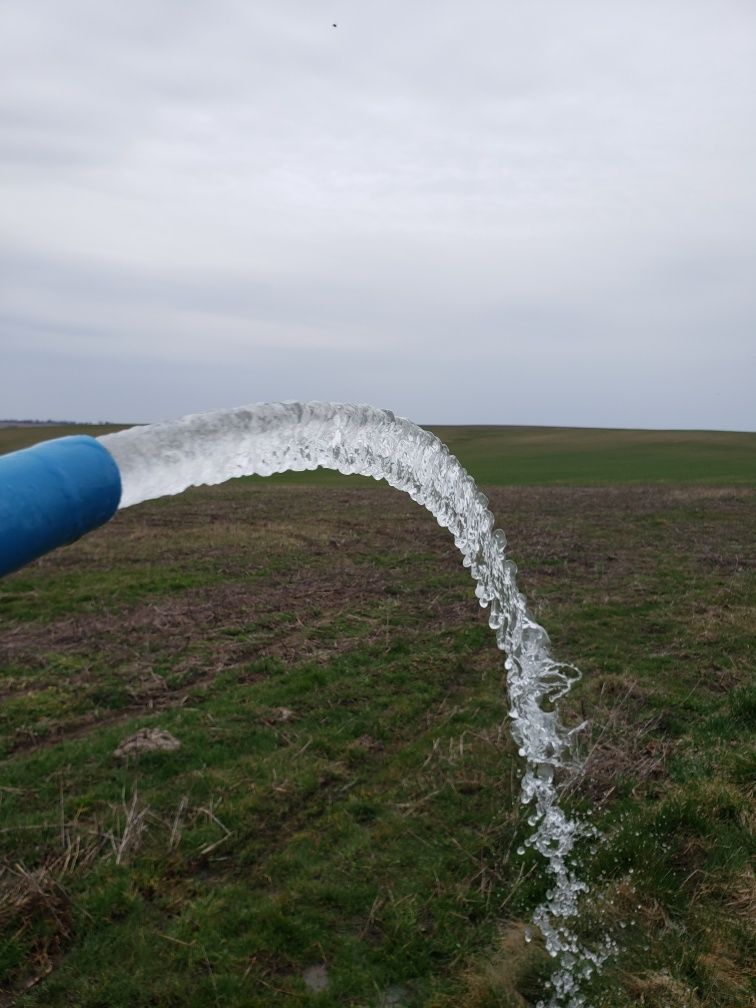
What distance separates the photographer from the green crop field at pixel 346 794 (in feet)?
14.8

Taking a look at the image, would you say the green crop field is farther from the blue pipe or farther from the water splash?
the blue pipe

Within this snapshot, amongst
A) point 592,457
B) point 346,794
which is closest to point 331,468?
point 346,794

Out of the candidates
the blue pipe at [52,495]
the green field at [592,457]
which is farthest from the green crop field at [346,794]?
the green field at [592,457]

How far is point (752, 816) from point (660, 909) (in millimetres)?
1156

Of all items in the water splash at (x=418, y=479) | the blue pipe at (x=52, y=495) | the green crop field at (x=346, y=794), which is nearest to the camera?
the blue pipe at (x=52, y=495)

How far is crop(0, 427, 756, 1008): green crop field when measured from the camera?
4.50 m

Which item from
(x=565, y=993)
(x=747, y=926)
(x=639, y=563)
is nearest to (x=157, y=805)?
(x=565, y=993)

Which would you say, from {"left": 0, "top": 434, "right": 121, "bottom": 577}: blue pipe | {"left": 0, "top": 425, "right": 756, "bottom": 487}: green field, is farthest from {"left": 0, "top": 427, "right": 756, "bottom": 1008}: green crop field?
{"left": 0, "top": 425, "right": 756, "bottom": 487}: green field

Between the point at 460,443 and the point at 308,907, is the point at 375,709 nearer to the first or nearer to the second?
the point at 308,907

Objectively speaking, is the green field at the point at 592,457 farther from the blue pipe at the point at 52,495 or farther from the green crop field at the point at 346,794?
the blue pipe at the point at 52,495

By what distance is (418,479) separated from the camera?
4.28m

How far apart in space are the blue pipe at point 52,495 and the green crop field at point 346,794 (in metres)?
3.28

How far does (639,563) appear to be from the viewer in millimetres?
16281

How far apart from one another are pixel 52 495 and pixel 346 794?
4.98 meters
